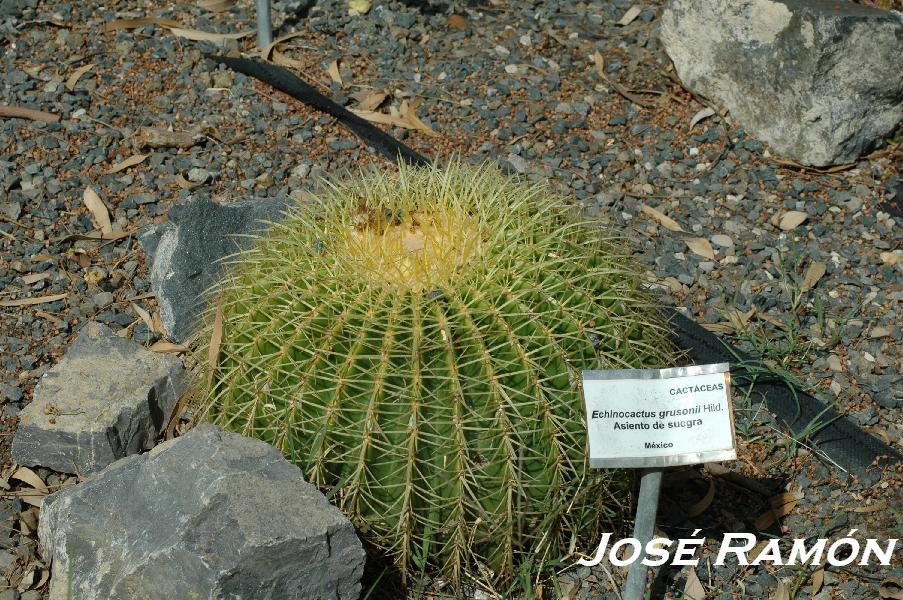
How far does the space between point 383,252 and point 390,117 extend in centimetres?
243

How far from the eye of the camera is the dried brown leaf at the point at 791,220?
470cm

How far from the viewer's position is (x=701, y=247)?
455cm

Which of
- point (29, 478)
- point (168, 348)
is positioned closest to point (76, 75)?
point (168, 348)

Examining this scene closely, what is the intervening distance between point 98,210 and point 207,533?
2.27 m

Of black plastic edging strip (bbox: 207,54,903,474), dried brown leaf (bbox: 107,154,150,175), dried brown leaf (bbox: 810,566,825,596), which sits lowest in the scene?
dried brown leaf (bbox: 810,566,825,596)

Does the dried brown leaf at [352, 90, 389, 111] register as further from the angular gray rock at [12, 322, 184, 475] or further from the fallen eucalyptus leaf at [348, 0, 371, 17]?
the angular gray rock at [12, 322, 184, 475]

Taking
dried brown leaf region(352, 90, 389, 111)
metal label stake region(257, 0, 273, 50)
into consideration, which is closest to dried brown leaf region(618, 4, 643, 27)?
dried brown leaf region(352, 90, 389, 111)

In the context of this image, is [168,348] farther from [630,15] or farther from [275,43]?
[630,15]

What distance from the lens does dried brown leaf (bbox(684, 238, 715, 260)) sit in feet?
14.9

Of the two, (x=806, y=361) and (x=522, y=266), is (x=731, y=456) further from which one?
(x=806, y=361)

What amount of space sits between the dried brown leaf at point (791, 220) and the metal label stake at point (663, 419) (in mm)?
2301

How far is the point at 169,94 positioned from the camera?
16.8 feet

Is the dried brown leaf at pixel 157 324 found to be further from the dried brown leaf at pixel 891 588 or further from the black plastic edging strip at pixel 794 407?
the dried brown leaf at pixel 891 588

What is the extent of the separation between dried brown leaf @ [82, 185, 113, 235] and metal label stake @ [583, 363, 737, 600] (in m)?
2.58
